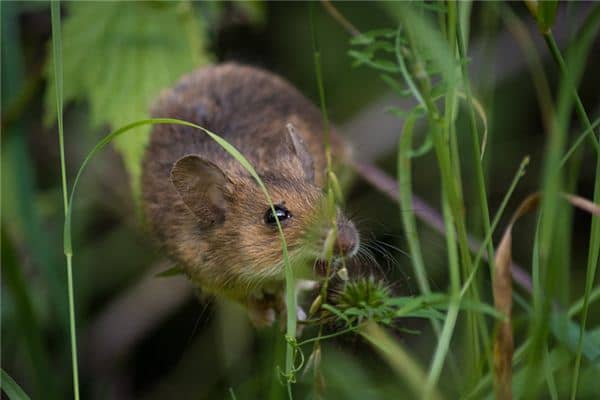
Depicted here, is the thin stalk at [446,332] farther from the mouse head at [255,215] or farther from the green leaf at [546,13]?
the green leaf at [546,13]

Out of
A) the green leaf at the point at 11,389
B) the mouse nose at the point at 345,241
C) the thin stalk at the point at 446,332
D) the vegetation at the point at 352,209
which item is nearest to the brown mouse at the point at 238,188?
the mouse nose at the point at 345,241

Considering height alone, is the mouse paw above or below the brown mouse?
below

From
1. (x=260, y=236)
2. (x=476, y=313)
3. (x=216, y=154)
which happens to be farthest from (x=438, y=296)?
(x=216, y=154)

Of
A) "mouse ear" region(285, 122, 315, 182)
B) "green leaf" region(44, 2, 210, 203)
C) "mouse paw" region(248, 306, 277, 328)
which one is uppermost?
"green leaf" region(44, 2, 210, 203)

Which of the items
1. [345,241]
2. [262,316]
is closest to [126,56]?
[262,316]

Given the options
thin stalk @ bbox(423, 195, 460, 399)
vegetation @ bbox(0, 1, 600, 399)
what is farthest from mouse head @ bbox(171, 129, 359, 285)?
thin stalk @ bbox(423, 195, 460, 399)

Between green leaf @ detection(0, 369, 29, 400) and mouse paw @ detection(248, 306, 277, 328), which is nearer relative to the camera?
green leaf @ detection(0, 369, 29, 400)

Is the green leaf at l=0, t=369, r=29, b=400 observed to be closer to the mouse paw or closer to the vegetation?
the vegetation

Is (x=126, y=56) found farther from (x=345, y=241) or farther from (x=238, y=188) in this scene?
(x=345, y=241)
